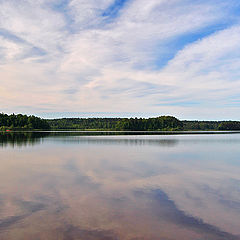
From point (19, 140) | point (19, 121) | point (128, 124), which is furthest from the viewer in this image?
point (128, 124)

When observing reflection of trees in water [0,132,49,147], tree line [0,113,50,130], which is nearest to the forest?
tree line [0,113,50,130]

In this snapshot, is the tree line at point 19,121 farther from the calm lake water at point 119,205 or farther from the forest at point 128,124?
the calm lake water at point 119,205

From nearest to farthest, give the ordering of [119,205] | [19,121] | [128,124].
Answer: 1. [119,205]
2. [19,121]
3. [128,124]

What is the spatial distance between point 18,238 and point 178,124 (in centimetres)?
15142

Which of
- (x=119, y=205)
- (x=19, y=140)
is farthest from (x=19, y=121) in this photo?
(x=119, y=205)

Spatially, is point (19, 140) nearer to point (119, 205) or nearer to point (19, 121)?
point (119, 205)

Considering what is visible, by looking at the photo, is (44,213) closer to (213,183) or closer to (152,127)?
(213,183)

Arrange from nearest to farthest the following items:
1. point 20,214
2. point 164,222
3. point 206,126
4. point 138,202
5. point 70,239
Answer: point 70,239
point 164,222
point 20,214
point 138,202
point 206,126

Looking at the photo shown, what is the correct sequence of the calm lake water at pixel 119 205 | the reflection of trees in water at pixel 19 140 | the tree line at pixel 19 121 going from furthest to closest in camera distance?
the tree line at pixel 19 121 < the reflection of trees in water at pixel 19 140 < the calm lake water at pixel 119 205

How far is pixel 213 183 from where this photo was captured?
11.7 meters

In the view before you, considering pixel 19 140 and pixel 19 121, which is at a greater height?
pixel 19 121

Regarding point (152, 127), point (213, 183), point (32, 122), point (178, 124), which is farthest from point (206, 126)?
point (213, 183)

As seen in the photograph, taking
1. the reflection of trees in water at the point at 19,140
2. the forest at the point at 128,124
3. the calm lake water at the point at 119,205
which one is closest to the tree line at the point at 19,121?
the forest at the point at 128,124

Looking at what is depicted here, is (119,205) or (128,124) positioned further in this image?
(128,124)
